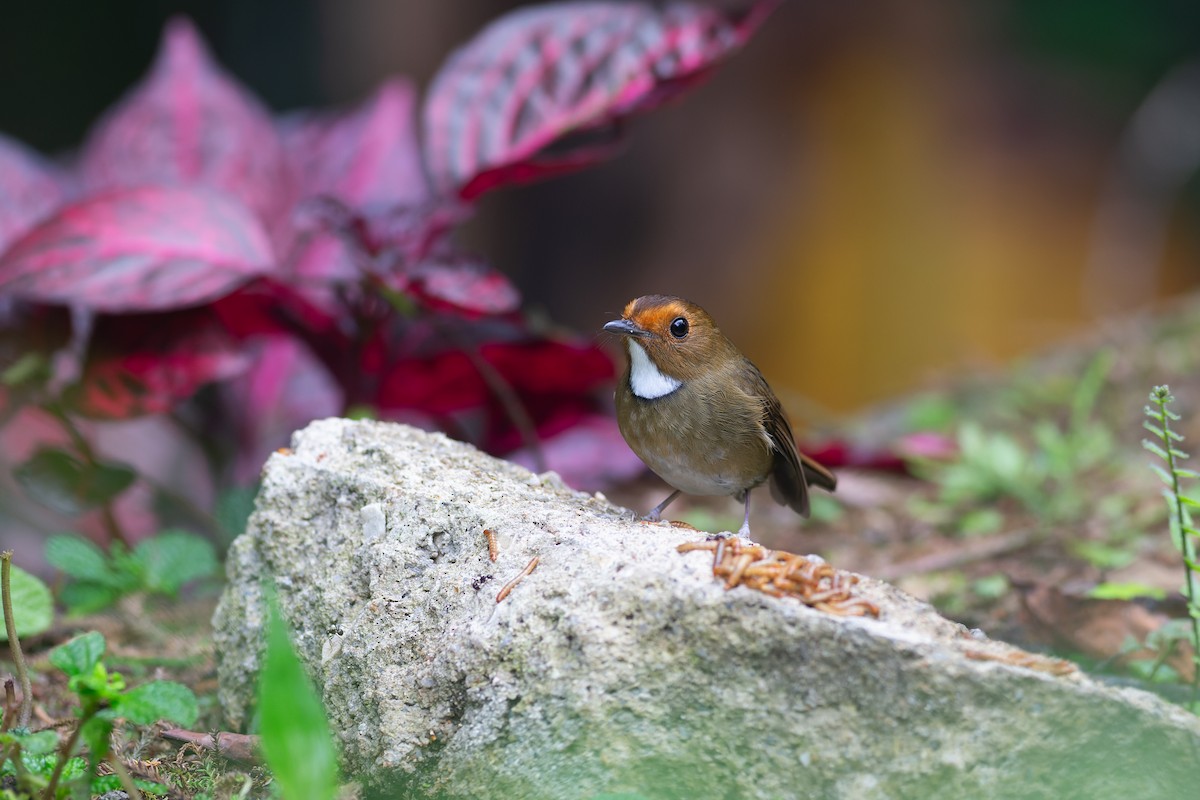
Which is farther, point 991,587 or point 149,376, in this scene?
point 149,376

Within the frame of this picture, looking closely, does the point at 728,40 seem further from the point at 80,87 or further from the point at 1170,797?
the point at 80,87

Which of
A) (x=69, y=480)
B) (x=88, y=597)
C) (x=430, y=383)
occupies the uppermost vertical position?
(x=430, y=383)

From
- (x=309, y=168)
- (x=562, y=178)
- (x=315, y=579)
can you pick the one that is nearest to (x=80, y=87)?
(x=562, y=178)

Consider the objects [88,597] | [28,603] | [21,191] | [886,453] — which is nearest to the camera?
[28,603]

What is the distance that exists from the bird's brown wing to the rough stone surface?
0.86 m

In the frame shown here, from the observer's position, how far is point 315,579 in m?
2.23

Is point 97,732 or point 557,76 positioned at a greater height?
point 557,76

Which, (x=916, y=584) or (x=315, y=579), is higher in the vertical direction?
(x=315, y=579)

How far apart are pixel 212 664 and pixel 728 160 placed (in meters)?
6.48

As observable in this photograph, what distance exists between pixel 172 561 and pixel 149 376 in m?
0.72

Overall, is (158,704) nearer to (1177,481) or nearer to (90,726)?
(90,726)

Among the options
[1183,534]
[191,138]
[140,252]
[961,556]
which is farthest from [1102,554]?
[191,138]

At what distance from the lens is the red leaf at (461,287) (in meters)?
3.26

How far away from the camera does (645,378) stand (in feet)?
9.55
